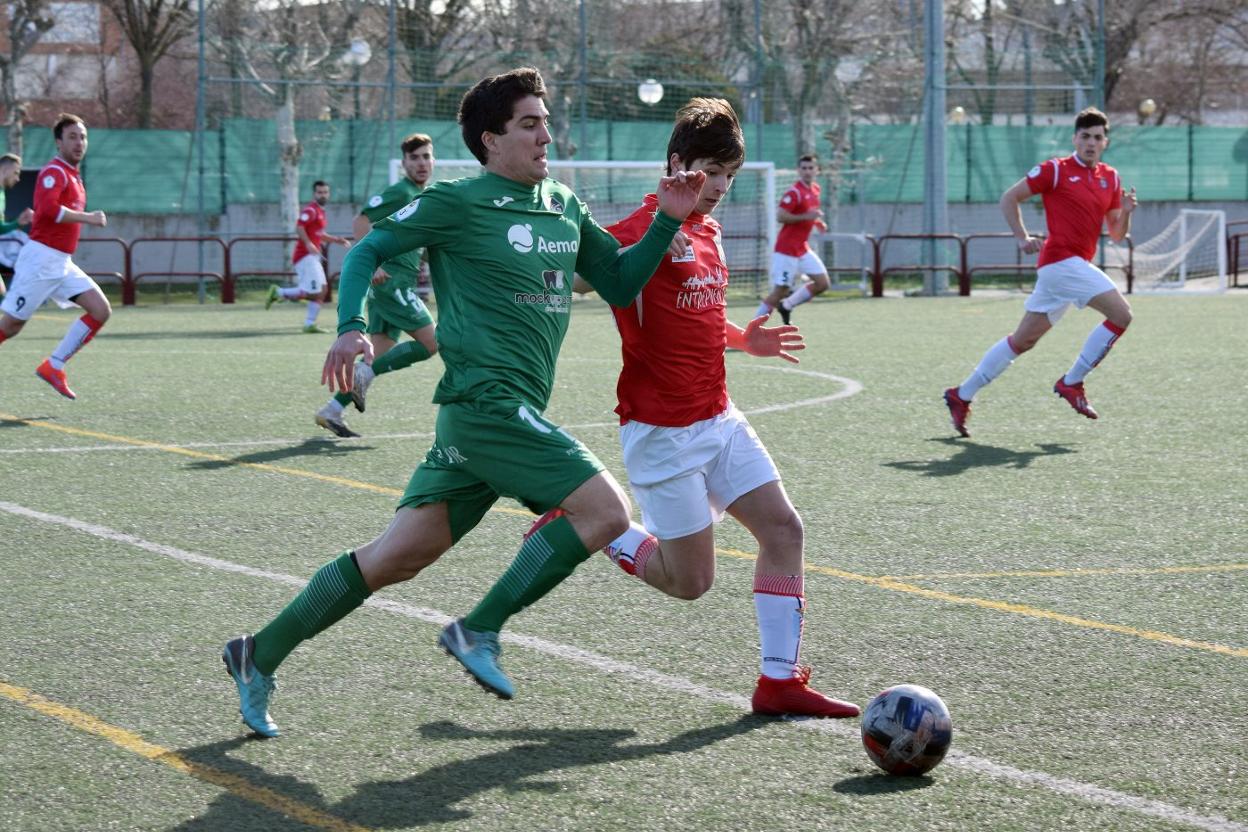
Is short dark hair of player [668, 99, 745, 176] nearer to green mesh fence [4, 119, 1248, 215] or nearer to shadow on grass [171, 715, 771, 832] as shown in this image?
shadow on grass [171, 715, 771, 832]

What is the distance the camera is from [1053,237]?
1202 cm

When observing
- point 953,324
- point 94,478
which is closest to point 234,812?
point 94,478

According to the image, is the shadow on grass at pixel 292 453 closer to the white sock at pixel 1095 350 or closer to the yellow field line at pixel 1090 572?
the yellow field line at pixel 1090 572

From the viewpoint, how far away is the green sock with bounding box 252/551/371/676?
15.3 ft

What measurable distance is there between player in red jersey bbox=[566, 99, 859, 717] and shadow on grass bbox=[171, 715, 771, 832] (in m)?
0.39

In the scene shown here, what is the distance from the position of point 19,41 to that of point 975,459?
32.0m

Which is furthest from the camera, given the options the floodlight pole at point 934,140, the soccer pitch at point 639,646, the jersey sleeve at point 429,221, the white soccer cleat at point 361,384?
the floodlight pole at point 934,140

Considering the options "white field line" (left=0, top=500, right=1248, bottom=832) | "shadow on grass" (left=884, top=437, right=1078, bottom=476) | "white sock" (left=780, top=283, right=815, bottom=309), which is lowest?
"white field line" (left=0, top=500, right=1248, bottom=832)

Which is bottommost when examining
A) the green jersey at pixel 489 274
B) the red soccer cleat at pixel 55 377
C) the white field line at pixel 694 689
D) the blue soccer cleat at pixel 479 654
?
the white field line at pixel 694 689

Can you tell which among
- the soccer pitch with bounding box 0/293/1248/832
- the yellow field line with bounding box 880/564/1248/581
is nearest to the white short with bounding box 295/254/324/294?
the soccer pitch with bounding box 0/293/1248/832

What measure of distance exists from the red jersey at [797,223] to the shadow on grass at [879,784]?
17.0 metres

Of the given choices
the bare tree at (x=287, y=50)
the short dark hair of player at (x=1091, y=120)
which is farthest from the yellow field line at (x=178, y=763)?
the bare tree at (x=287, y=50)

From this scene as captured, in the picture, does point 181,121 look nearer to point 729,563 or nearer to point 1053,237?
point 1053,237

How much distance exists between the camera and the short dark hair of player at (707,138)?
5023 millimetres
